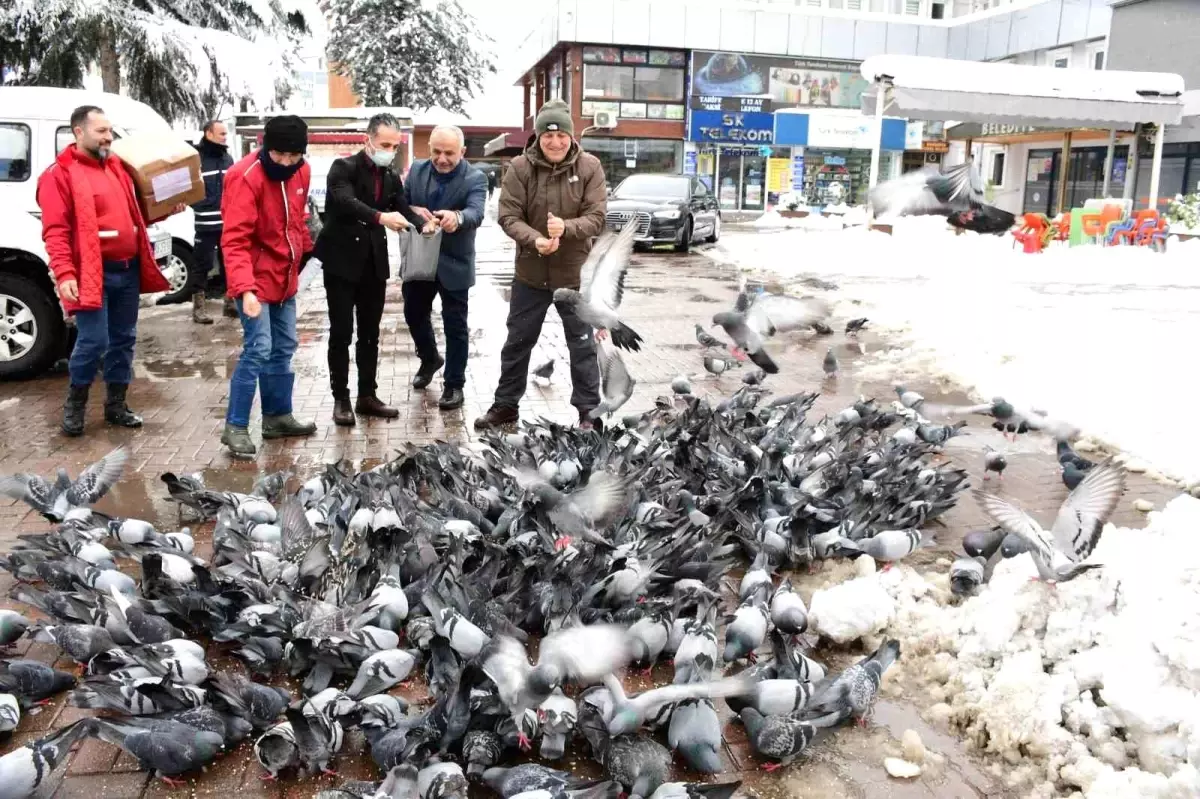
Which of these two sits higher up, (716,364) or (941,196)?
(941,196)

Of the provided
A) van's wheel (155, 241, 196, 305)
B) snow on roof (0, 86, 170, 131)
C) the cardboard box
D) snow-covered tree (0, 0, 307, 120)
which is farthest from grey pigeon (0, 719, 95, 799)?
snow-covered tree (0, 0, 307, 120)

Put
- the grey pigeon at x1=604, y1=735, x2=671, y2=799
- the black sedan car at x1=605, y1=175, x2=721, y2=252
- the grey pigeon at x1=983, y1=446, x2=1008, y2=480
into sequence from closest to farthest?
the grey pigeon at x1=604, y1=735, x2=671, y2=799 → the grey pigeon at x1=983, y1=446, x2=1008, y2=480 → the black sedan car at x1=605, y1=175, x2=721, y2=252

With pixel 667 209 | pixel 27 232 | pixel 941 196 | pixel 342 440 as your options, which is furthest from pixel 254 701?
pixel 667 209

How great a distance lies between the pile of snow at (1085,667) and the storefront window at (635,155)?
36.6 metres

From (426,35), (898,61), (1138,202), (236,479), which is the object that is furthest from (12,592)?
(426,35)

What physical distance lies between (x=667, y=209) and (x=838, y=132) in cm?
2295

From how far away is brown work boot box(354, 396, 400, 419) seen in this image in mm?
6395

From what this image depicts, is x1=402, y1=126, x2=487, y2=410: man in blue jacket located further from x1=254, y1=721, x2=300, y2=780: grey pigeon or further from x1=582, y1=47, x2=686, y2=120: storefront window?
x1=582, y1=47, x2=686, y2=120: storefront window

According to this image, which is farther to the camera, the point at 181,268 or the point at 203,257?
the point at 181,268

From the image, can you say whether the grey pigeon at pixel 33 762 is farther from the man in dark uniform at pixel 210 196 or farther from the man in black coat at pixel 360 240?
the man in dark uniform at pixel 210 196

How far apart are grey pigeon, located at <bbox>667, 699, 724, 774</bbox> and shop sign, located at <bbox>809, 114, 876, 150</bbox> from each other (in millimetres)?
38516

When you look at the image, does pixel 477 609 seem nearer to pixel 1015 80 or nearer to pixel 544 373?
pixel 544 373

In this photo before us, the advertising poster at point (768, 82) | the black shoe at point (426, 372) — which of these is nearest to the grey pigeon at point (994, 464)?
the black shoe at point (426, 372)

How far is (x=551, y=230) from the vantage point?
225 inches
